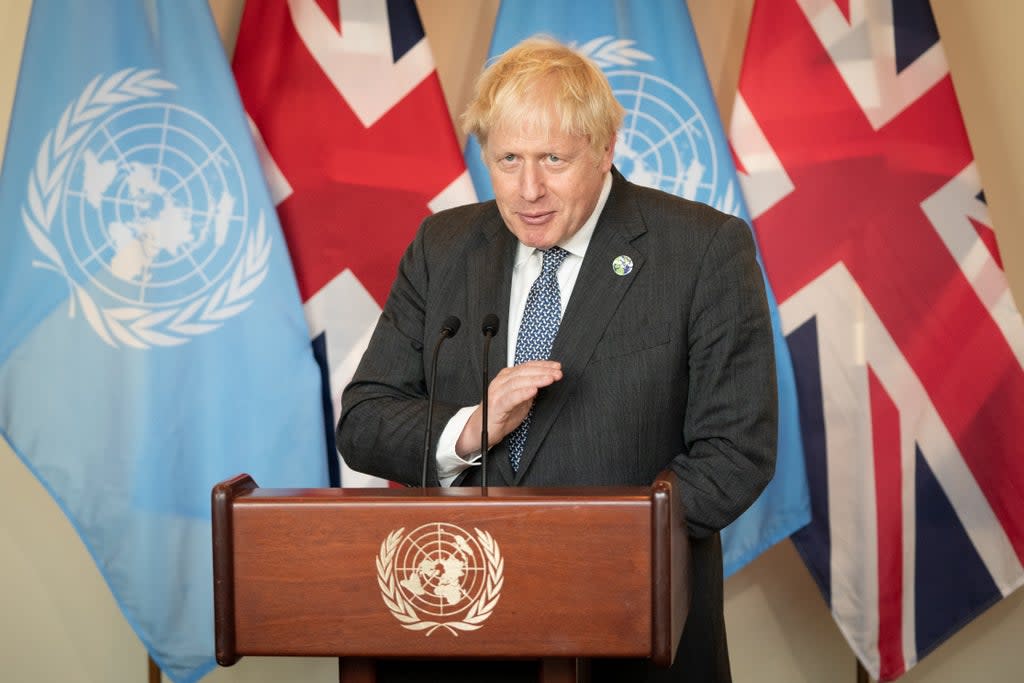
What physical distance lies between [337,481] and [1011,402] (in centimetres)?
167

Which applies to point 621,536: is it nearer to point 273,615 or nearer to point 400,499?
point 400,499

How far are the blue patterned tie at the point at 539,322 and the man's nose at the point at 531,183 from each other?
0.47 ft

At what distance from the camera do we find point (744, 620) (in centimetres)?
334

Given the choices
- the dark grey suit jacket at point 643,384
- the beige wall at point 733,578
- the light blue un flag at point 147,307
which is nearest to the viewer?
the dark grey suit jacket at point 643,384

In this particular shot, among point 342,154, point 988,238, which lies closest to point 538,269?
point 342,154

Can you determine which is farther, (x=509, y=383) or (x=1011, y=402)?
(x=1011, y=402)

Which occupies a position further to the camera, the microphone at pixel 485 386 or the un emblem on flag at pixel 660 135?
the un emblem on flag at pixel 660 135

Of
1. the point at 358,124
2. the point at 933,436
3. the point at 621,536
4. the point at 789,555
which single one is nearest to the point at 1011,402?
the point at 933,436

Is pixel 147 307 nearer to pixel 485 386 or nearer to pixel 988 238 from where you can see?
pixel 485 386

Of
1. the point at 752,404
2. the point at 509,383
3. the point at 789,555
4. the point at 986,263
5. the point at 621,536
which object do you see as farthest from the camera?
the point at 789,555

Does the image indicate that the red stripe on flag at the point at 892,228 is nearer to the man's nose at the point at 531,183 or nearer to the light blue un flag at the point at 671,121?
the light blue un flag at the point at 671,121

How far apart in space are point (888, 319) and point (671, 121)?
2.40ft

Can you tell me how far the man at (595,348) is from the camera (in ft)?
5.42

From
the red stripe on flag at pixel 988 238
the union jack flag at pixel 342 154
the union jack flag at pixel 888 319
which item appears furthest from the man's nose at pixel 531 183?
the red stripe on flag at pixel 988 238
